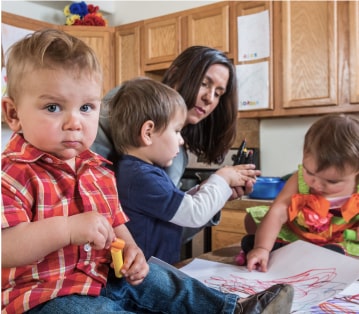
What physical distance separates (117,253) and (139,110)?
0.53m

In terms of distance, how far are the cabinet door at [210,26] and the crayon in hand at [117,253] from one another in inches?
94.0

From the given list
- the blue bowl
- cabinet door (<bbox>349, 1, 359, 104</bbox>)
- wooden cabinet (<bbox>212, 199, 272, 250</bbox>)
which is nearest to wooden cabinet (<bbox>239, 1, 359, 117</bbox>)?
cabinet door (<bbox>349, 1, 359, 104</bbox>)

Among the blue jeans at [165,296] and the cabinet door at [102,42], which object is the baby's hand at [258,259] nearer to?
the blue jeans at [165,296]

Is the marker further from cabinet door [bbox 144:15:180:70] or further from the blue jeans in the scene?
cabinet door [bbox 144:15:180:70]

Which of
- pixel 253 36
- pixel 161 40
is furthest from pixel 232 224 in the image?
pixel 161 40

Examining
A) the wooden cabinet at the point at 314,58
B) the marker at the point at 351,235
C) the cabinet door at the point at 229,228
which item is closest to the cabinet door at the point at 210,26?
the wooden cabinet at the point at 314,58

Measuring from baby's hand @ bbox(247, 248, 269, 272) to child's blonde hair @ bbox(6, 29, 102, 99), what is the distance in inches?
21.1

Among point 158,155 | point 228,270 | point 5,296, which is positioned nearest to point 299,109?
point 158,155

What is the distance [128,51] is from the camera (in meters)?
3.33

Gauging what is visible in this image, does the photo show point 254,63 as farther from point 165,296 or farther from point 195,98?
point 165,296

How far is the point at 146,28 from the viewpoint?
3.20 meters

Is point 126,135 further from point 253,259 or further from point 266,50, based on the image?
point 266,50

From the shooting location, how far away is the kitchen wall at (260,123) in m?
2.82

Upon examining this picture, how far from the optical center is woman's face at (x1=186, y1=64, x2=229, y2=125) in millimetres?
1320
